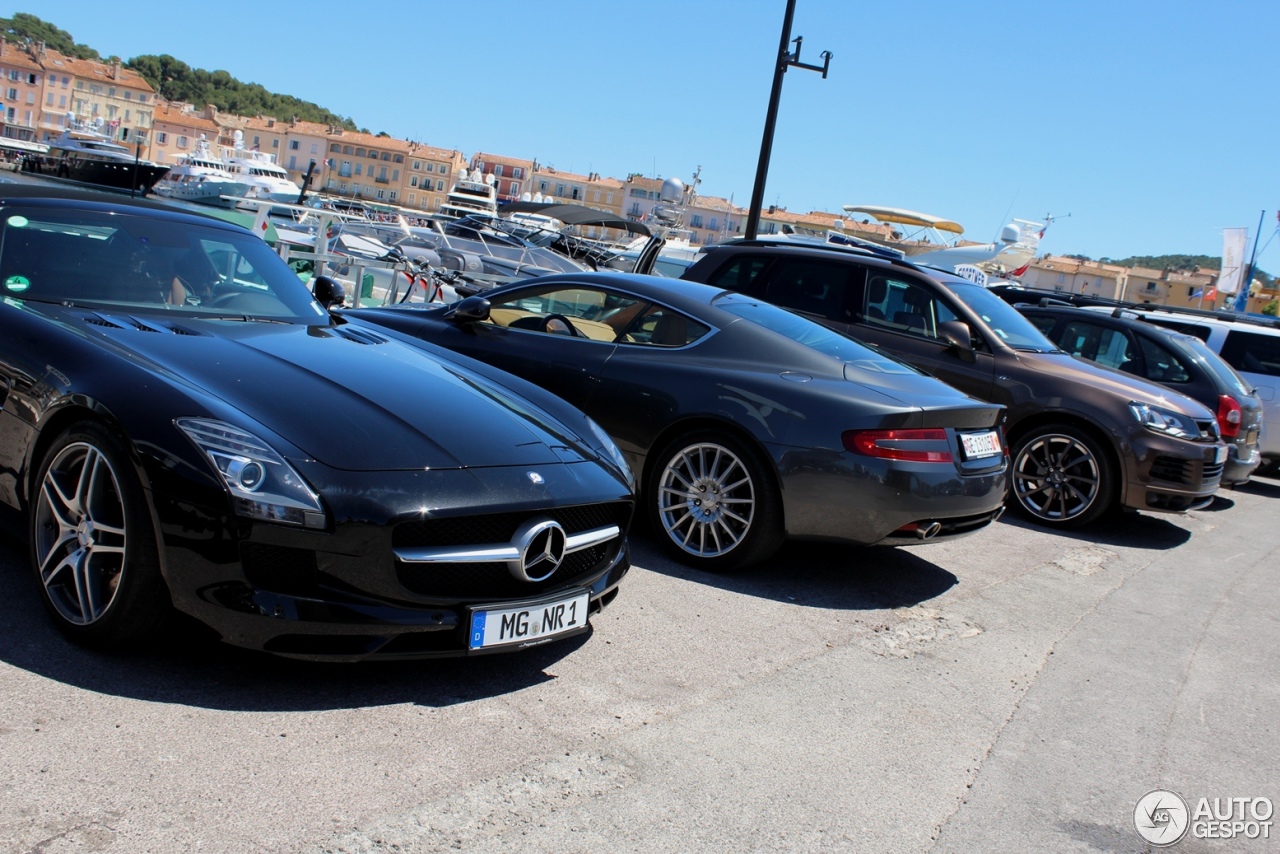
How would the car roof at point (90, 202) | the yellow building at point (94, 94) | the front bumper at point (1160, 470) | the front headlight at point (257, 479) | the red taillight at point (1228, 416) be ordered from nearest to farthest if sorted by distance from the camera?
1. the front headlight at point (257, 479)
2. the car roof at point (90, 202)
3. the front bumper at point (1160, 470)
4. the red taillight at point (1228, 416)
5. the yellow building at point (94, 94)

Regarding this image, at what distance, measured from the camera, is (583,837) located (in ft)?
8.91

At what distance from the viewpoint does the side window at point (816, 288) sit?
8.53 meters

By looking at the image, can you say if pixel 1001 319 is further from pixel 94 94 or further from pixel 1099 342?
pixel 94 94

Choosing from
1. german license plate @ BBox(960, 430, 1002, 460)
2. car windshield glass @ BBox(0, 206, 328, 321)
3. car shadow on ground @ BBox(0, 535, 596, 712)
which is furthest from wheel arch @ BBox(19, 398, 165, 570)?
german license plate @ BBox(960, 430, 1002, 460)

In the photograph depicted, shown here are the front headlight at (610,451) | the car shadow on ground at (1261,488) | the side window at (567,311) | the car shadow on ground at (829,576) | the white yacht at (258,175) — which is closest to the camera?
the front headlight at (610,451)

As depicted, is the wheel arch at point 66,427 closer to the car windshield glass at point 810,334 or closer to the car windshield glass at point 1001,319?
the car windshield glass at point 810,334

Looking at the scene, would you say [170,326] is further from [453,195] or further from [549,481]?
[453,195]

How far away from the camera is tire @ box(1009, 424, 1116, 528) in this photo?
7902mm

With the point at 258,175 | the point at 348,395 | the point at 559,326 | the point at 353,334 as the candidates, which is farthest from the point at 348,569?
the point at 258,175

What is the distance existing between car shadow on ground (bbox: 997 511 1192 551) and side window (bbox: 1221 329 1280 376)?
4.14 m

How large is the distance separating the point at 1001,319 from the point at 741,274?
2.06m

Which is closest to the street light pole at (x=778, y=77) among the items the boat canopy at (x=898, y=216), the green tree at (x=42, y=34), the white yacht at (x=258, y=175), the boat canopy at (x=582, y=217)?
the boat canopy at (x=582, y=217)

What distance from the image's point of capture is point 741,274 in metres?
8.95

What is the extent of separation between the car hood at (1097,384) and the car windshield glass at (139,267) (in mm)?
5380
